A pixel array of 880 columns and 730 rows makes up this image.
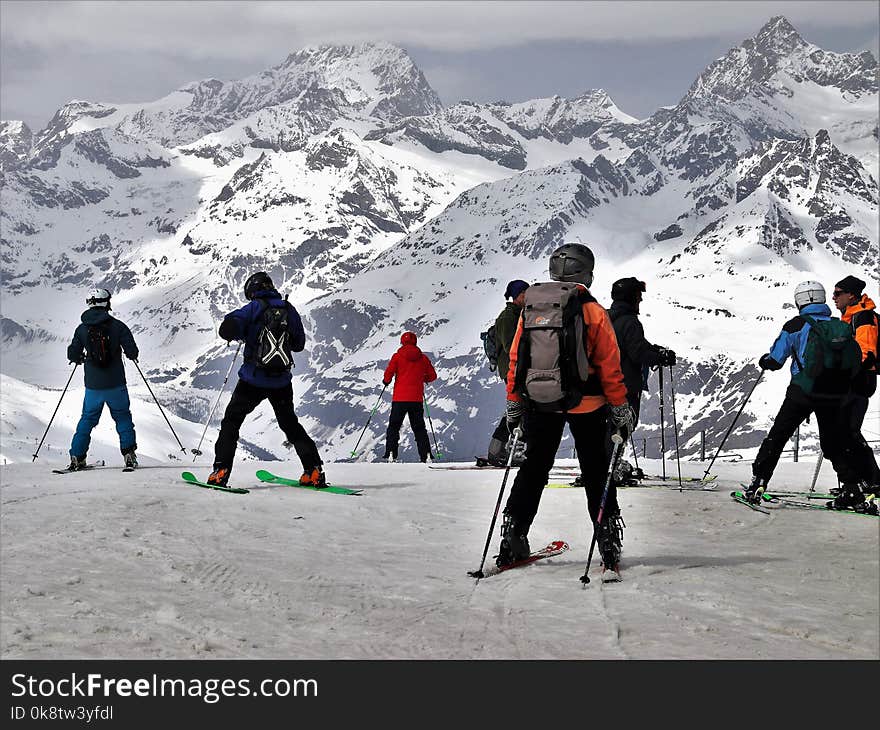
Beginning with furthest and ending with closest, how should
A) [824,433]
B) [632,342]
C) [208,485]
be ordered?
[632,342] < [208,485] < [824,433]

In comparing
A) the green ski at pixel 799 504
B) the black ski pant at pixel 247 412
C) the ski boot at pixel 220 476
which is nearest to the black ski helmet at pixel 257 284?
the black ski pant at pixel 247 412

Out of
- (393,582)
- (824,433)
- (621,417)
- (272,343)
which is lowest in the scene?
(393,582)

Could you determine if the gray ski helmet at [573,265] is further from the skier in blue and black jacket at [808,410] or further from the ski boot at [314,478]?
the ski boot at [314,478]

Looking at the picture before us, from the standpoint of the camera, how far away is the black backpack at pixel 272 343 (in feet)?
37.2

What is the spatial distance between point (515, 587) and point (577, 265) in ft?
7.61

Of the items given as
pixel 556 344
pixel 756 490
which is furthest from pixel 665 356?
pixel 556 344

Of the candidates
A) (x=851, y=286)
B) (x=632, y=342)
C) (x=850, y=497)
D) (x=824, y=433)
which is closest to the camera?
(x=824, y=433)

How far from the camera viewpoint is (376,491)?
12.4 metres

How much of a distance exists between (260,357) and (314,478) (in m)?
1.78

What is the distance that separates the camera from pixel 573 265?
24.4 feet

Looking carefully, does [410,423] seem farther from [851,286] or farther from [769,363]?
[851,286]

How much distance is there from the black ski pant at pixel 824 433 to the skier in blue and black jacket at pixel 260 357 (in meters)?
5.26
